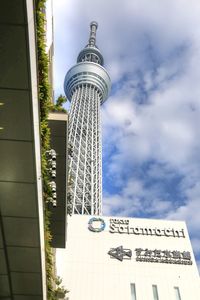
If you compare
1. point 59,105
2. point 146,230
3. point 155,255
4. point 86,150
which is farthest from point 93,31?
point 59,105

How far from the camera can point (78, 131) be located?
88.8 metres

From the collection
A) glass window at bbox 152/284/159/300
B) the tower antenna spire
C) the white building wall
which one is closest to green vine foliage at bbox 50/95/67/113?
the white building wall

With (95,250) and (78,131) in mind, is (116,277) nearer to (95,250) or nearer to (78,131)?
(95,250)

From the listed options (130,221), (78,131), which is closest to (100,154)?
(78,131)

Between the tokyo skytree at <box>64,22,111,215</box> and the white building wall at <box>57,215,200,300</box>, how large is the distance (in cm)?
2057

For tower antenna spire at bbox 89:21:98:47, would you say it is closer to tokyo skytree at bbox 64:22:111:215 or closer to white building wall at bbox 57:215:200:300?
tokyo skytree at bbox 64:22:111:215

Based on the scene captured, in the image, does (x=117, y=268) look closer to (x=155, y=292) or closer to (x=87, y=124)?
(x=155, y=292)

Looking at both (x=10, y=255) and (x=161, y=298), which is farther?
(x=161, y=298)

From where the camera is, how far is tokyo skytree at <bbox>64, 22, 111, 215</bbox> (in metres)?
72.8

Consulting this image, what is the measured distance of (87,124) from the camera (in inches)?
3597

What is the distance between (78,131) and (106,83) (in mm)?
28176

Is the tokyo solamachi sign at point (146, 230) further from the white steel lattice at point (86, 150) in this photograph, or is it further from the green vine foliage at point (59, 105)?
the white steel lattice at point (86, 150)

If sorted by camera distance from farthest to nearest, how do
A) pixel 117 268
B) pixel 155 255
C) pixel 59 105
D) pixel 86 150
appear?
pixel 86 150
pixel 155 255
pixel 117 268
pixel 59 105

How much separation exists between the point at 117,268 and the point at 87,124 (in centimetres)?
6415
